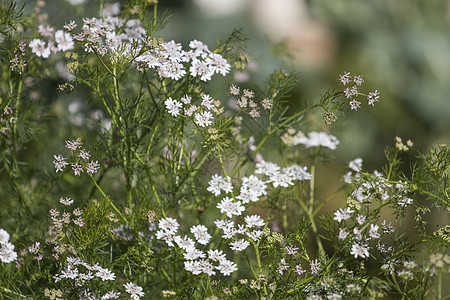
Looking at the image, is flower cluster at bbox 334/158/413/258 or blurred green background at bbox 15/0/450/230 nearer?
flower cluster at bbox 334/158/413/258

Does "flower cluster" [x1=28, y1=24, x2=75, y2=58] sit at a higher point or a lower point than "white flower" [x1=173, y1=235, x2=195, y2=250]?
higher

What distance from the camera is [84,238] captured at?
1.90 feet

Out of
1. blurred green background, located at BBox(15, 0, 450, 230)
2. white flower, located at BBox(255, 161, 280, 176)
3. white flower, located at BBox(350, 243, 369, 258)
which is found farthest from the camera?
blurred green background, located at BBox(15, 0, 450, 230)

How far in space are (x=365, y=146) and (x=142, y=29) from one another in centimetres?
159

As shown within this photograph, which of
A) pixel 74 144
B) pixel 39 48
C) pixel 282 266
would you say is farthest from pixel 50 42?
pixel 282 266

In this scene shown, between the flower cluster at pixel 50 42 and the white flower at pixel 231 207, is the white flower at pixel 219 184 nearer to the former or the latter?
the white flower at pixel 231 207

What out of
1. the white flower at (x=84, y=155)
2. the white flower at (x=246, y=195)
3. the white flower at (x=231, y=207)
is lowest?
the white flower at (x=231, y=207)

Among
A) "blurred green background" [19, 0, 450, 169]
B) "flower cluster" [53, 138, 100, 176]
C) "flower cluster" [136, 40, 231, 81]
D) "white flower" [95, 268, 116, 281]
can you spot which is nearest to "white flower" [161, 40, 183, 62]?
"flower cluster" [136, 40, 231, 81]

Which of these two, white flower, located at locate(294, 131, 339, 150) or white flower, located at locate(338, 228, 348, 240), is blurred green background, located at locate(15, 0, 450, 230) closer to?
white flower, located at locate(294, 131, 339, 150)

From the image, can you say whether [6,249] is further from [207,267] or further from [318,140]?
[318,140]

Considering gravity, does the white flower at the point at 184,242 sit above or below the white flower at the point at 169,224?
below

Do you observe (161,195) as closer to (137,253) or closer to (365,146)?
(137,253)

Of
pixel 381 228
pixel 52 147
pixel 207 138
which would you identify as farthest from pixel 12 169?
pixel 381 228

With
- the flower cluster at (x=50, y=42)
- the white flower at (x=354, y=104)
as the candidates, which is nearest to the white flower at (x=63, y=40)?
the flower cluster at (x=50, y=42)
